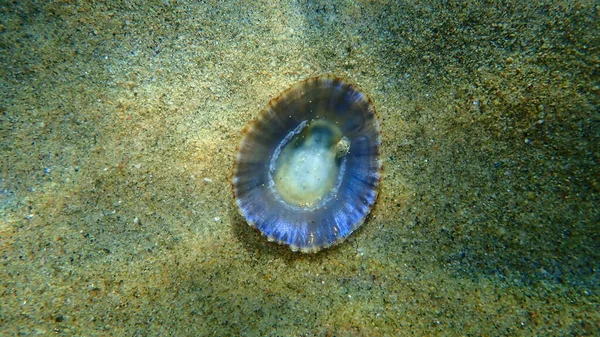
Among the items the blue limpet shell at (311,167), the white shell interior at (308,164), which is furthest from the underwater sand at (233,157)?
the white shell interior at (308,164)

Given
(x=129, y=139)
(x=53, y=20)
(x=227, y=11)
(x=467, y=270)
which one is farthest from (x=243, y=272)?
(x=53, y=20)

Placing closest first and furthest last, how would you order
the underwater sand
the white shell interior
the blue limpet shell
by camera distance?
the underwater sand → the blue limpet shell → the white shell interior

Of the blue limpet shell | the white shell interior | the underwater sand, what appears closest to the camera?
the underwater sand

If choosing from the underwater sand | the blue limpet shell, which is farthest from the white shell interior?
the underwater sand

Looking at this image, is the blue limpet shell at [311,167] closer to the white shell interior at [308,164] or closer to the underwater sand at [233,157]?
the white shell interior at [308,164]

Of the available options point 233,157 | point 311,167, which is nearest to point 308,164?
point 311,167

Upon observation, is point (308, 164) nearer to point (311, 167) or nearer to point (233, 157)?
point (311, 167)

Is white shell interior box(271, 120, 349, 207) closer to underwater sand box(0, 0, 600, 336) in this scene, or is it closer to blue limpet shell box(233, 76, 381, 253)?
blue limpet shell box(233, 76, 381, 253)

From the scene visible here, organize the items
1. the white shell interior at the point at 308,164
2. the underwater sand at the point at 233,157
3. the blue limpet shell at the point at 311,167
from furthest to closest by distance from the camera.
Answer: the white shell interior at the point at 308,164
the blue limpet shell at the point at 311,167
the underwater sand at the point at 233,157
